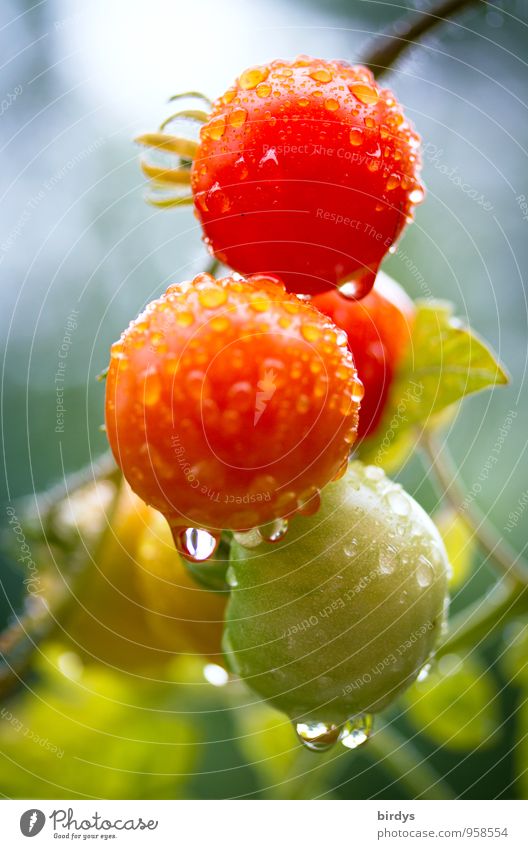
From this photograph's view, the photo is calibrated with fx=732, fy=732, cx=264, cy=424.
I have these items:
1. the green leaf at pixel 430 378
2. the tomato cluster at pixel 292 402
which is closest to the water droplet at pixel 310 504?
the tomato cluster at pixel 292 402

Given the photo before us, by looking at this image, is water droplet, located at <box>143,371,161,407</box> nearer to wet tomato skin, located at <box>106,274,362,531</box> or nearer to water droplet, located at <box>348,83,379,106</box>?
wet tomato skin, located at <box>106,274,362,531</box>

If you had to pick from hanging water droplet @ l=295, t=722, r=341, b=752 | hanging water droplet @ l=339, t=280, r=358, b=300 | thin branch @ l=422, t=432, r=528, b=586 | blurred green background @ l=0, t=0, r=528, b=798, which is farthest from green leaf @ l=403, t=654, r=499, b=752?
hanging water droplet @ l=339, t=280, r=358, b=300

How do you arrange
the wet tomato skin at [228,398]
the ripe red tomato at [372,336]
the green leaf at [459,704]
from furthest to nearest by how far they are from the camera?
the green leaf at [459,704] → the ripe red tomato at [372,336] → the wet tomato skin at [228,398]

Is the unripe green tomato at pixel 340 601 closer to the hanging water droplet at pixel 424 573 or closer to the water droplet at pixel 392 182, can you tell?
the hanging water droplet at pixel 424 573
